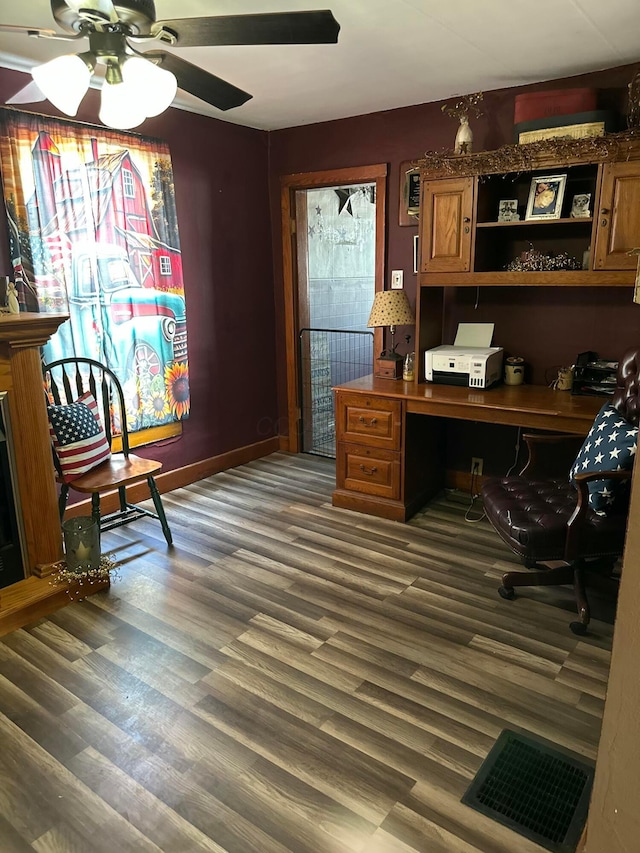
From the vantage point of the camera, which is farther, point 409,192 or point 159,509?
point 409,192

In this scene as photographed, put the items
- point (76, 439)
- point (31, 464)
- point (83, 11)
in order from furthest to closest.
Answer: point (76, 439) → point (31, 464) → point (83, 11)

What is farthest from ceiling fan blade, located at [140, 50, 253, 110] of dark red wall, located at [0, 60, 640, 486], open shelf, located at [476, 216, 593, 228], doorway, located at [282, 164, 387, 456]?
doorway, located at [282, 164, 387, 456]

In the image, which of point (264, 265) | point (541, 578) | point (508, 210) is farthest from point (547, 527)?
point (264, 265)

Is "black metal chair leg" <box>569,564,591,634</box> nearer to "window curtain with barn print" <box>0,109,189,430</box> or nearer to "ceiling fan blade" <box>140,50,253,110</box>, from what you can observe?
"ceiling fan blade" <box>140,50,253,110</box>

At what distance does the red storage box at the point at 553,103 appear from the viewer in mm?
2977

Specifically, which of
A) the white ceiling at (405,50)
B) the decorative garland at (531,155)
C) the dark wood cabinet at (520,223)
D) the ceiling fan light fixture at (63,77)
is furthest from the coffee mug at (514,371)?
the ceiling fan light fixture at (63,77)

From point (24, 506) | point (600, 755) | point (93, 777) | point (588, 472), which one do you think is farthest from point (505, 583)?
point (24, 506)

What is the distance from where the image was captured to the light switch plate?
4102 millimetres

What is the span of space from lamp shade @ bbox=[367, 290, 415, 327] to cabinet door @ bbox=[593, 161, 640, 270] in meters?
1.15

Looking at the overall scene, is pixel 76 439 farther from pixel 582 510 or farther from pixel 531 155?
pixel 531 155

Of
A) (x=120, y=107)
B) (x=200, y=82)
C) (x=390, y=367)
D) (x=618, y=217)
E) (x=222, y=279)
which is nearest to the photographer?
(x=120, y=107)

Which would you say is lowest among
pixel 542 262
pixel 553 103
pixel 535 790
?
pixel 535 790

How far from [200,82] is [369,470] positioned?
7.47 ft

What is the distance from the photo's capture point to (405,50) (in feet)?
9.19
